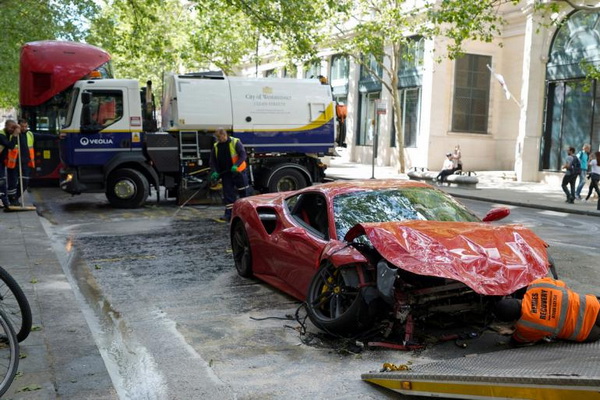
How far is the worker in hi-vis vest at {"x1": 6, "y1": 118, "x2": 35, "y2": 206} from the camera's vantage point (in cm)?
1386

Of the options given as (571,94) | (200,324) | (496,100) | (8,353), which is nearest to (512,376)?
(8,353)

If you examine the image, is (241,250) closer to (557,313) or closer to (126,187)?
(557,313)

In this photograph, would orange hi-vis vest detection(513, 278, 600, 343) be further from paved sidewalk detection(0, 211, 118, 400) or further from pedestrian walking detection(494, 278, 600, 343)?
paved sidewalk detection(0, 211, 118, 400)

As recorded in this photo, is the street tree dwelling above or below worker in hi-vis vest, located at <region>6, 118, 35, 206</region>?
above

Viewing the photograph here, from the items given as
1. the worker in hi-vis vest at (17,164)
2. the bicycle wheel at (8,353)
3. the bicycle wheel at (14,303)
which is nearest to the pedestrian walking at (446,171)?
the worker in hi-vis vest at (17,164)

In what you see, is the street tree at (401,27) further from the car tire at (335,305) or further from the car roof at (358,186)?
the car tire at (335,305)

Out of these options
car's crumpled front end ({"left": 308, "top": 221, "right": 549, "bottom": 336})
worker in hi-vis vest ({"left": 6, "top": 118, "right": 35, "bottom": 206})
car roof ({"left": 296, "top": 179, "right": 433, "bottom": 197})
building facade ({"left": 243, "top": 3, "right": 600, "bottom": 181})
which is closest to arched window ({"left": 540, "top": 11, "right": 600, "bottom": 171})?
building facade ({"left": 243, "top": 3, "right": 600, "bottom": 181})

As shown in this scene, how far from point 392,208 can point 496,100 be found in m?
27.5

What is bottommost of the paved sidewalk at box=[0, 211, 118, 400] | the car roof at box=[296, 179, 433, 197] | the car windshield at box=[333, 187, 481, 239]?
the paved sidewalk at box=[0, 211, 118, 400]

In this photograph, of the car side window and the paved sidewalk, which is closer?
the paved sidewalk

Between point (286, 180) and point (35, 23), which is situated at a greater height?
point (35, 23)

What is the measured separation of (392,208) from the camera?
6.32 metres

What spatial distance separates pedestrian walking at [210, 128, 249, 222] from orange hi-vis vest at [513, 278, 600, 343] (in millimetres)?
8114

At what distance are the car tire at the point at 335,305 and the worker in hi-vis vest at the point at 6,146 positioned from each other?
10.2 meters
